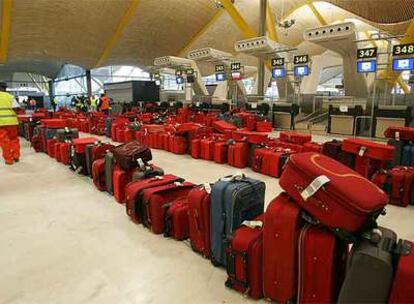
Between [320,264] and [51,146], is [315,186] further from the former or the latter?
[51,146]

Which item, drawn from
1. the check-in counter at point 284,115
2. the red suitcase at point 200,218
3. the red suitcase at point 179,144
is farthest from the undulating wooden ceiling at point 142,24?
the red suitcase at point 200,218

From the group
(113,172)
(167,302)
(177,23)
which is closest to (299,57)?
(113,172)

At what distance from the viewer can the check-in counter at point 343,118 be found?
10312 mm

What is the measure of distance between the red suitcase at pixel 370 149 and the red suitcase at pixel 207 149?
107 inches

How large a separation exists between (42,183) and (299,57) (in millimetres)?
9867

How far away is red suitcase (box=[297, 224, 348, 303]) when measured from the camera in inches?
69.7

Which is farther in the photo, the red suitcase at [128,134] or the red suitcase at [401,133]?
the red suitcase at [128,134]

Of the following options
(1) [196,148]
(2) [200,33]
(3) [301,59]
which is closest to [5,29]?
(2) [200,33]

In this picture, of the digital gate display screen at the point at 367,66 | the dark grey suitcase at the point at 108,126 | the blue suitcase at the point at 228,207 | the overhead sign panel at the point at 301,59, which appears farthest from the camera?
the overhead sign panel at the point at 301,59

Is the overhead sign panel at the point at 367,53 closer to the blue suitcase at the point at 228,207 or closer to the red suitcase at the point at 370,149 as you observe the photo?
the red suitcase at the point at 370,149

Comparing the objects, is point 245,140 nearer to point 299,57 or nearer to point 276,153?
point 276,153

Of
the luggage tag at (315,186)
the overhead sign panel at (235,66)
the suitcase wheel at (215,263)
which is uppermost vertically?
the overhead sign panel at (235,66)

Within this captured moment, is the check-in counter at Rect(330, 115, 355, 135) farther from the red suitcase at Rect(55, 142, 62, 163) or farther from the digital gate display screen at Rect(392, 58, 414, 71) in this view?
the red suitcase at Rect(55, 142, 62, 163)

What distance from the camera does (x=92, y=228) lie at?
3303mm
